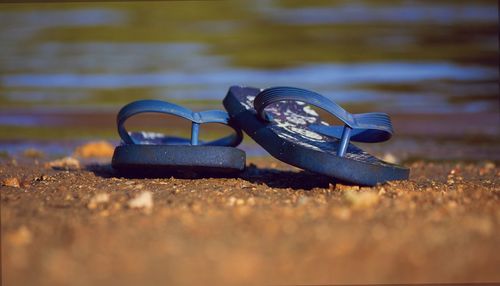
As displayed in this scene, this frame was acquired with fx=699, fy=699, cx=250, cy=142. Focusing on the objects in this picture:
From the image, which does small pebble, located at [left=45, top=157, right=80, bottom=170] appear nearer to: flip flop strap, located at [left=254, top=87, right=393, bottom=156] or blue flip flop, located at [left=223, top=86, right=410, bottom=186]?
blue flip flop, located at [left=223, top=86, right=410, bottom=186]

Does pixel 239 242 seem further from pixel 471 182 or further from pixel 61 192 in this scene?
pixel 471 182

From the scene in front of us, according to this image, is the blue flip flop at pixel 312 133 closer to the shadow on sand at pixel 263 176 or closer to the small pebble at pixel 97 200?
the shadow on sand at pixel 263 176

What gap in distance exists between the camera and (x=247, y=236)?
291 cm

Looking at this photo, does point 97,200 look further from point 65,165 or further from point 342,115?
point 65,165

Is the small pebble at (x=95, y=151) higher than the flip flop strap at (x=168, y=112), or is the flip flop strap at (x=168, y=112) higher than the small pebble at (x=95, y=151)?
the flip flop strap at (x=168, y=112)

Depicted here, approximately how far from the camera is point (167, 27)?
68.6 ft

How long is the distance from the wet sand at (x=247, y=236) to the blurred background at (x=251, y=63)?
171 inches

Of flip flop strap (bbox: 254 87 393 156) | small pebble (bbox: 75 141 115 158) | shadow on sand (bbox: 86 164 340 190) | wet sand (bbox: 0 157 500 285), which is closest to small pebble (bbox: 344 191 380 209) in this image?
wet sand (bbox: 0 157 500 285)

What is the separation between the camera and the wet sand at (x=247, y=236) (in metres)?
2.48

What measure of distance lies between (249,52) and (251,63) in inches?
49.5

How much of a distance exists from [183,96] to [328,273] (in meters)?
10.7

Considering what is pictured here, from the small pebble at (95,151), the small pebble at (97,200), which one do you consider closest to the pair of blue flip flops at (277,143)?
the small pebble at (97,200)

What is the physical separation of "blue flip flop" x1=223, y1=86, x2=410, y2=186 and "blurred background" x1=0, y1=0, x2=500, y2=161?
3270 millimetres

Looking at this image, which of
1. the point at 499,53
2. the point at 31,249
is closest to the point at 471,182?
the point at 31,249
